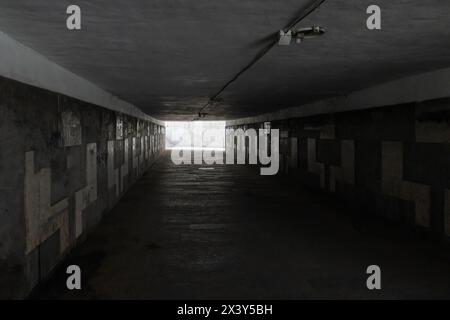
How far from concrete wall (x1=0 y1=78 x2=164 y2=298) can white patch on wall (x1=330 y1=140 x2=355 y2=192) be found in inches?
262

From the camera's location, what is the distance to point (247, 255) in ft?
19.5

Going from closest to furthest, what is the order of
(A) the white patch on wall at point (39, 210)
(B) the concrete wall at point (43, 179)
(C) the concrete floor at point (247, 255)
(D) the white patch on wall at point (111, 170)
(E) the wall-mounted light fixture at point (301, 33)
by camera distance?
(E) the wall-mounted light fixture at point (301, 33) → (B) the concrete wall at point (43, 179) → (A) the white patch on wall at point (39, 210) → (C) the concrete floor at point (247, 255) → (D) the white patch on wall at point (111, 170)

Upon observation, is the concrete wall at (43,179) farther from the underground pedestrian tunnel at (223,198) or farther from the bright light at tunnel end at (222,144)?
the bright light at tunnel end at (222,144)

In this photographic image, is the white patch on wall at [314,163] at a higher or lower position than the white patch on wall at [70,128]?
lower

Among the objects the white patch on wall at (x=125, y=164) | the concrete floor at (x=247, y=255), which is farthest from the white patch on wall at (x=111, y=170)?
the white patch on wall at (x=125, y=164)

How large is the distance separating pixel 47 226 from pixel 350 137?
7937 mm

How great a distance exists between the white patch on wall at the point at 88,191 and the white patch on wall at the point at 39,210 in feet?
2.45

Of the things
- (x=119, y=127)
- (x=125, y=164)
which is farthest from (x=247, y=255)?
(x=125, y=164)

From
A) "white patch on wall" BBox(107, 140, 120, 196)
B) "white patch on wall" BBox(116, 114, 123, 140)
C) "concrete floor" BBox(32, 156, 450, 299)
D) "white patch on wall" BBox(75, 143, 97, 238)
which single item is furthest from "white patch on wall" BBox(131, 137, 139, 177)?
"white patch on wall" BBox(75, 143, 97, 238)

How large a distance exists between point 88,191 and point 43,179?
2.35 m

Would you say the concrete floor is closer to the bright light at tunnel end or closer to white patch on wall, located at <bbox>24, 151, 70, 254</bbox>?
white patch on wall, located at <bbox>24, 151, 70, 254</bbox>

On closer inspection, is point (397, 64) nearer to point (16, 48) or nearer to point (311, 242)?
point (311, 242)

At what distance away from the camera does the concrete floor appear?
185 inches

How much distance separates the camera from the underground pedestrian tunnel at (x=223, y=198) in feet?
12.5
